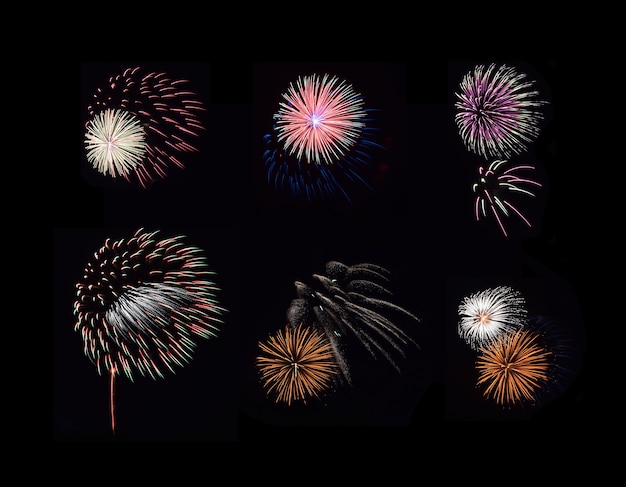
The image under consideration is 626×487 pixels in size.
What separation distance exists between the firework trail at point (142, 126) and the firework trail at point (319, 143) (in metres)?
0.71

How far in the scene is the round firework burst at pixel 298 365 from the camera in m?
4.30

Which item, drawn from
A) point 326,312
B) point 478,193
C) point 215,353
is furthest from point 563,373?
point 215,353

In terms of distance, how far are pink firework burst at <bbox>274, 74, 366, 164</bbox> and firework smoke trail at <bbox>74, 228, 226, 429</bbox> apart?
127cm

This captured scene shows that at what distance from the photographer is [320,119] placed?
172 inches

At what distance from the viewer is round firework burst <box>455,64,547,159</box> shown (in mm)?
4383

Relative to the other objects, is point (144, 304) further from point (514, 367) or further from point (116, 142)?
point (514, 367)

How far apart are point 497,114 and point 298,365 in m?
2.69

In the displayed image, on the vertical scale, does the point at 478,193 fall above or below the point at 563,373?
above

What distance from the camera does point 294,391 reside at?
14.3ft

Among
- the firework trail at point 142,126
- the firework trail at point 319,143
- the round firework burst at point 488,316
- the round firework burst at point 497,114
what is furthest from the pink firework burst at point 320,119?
the round firework burst at point 488,316

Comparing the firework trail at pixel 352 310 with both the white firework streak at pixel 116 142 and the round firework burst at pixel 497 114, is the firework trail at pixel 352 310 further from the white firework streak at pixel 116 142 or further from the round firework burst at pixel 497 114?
the white firework streak at pixel 116 142

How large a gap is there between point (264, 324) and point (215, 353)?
49 centimetres

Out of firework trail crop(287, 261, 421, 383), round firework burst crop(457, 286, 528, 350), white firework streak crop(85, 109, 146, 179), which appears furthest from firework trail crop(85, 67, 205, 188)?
round firework burst crop(457, 286, 528, 350)

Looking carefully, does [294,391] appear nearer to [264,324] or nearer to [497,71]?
[264,324]
